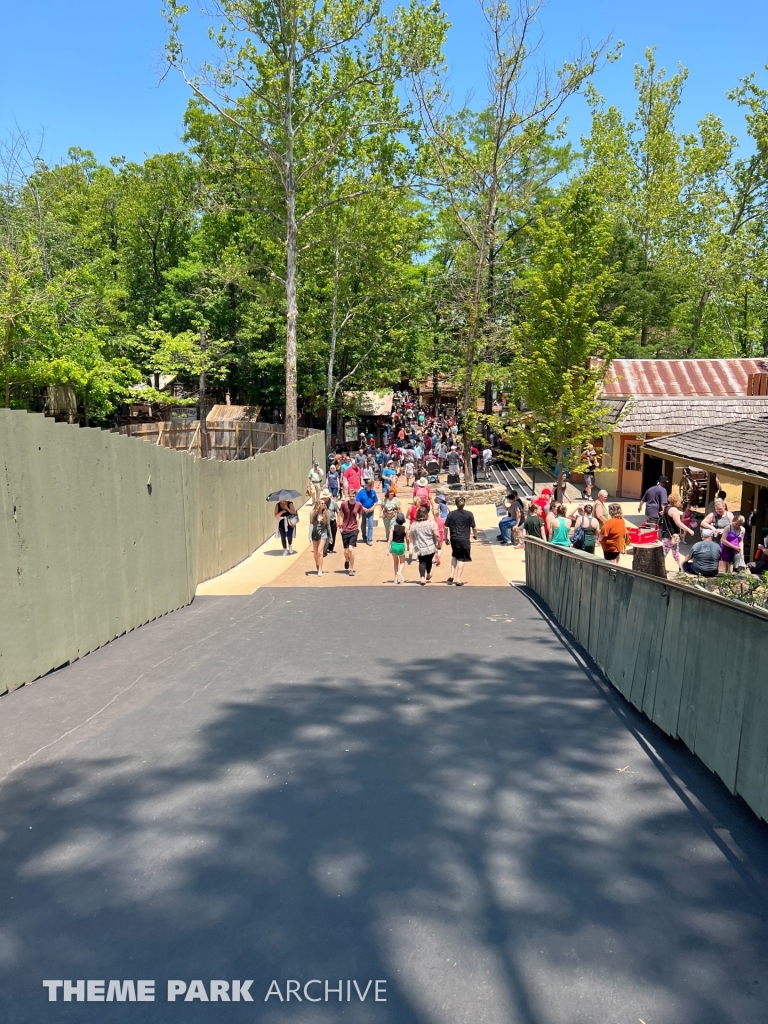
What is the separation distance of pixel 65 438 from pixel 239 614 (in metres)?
4.17

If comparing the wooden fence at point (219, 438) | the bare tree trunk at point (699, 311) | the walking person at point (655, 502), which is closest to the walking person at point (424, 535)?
the walking person at point (655, 502)

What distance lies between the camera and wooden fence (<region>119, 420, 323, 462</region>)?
27.4 m

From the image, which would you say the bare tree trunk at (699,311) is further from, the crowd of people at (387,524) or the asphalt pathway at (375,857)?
the asphalt pathway at (375,857)

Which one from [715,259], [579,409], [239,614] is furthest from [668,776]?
[715,259]

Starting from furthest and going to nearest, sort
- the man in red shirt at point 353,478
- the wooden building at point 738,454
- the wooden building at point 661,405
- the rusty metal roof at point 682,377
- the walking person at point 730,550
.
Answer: the rusty metal roof at point 682,377 < the wooden building at point 661,405 < the man in red shirt at point 353,478 < the walking person at point 730,550 < the wooden building at point 738,454

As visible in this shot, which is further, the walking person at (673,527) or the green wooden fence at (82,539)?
the walking person at (673,527)

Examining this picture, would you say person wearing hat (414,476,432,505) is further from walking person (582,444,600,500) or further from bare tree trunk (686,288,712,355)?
bare tree trunk (686,288,712,355)

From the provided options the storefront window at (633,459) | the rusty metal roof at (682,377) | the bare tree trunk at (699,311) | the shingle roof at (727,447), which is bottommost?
the storefront window at (633,459)

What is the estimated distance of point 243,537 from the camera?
55.4ft

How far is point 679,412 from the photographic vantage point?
25.3 m

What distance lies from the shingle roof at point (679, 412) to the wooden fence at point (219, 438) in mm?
11182

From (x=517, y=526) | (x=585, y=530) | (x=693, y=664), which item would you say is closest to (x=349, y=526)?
(x=585, y=530)

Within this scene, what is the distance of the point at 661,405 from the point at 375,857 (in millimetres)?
24309

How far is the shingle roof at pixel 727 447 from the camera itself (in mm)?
14164
